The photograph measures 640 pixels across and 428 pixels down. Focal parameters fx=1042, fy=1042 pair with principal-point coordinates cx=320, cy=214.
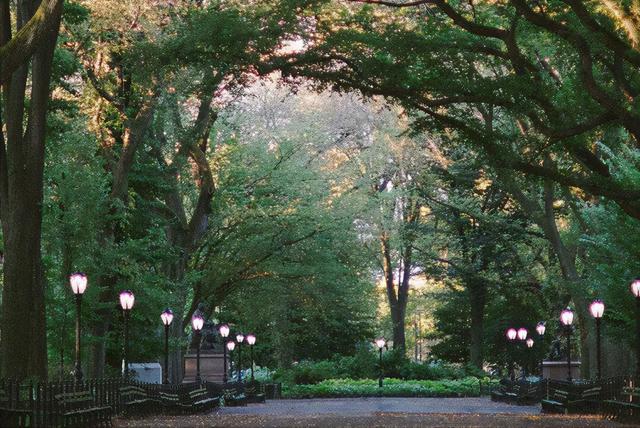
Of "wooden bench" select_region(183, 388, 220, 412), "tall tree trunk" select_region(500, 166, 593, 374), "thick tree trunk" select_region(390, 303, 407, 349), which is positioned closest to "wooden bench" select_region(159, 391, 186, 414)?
"wooden bench" select_region(183, 388, 220, 412)

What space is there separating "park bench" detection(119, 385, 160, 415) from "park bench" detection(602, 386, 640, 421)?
418 inches

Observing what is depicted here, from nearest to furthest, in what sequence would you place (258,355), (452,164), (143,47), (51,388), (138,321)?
(51,388), (143,47), (138,321), (452,164), (258,355)

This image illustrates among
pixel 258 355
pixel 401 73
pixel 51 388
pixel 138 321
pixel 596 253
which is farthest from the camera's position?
pixel 258 355

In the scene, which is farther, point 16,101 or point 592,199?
point 592,199

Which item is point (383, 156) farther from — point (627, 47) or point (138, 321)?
point (627, 47)

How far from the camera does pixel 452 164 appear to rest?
5350 centimetres

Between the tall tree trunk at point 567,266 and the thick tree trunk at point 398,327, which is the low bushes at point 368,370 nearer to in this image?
the thick tree trunk at point 398,327

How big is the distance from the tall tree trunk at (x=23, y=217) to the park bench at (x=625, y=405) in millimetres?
11719

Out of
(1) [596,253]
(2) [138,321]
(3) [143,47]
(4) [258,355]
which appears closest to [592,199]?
(1) [596,253]

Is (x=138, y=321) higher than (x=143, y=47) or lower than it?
lower

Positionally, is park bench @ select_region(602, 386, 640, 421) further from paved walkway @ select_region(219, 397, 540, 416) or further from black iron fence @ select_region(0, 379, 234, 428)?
black iron fence @ select_region(0, 379, 234, 428)

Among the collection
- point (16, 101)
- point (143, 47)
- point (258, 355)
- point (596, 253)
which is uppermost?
point (143, 47)

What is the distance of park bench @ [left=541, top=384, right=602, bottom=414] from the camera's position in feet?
83.8

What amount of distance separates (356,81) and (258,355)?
4474 cm
